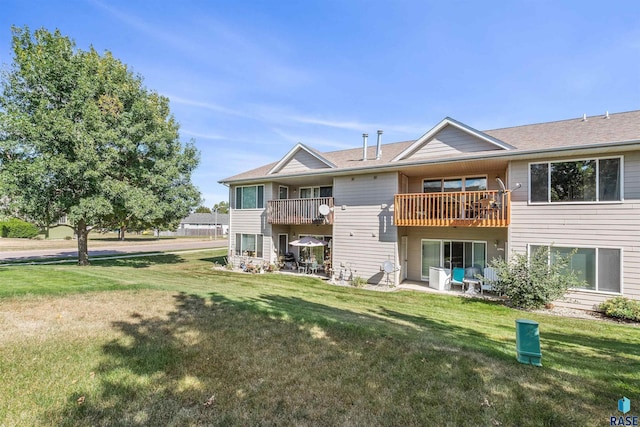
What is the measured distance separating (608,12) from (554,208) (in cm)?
680

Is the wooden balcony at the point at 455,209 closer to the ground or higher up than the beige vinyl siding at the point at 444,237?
higher up

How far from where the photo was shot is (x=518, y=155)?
1109 cm

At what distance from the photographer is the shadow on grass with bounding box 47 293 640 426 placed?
3.25 meters

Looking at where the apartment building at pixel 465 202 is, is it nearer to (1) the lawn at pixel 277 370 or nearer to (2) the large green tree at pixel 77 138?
(1) the lawn at pixel 277 370

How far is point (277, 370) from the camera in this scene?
14.0 feet

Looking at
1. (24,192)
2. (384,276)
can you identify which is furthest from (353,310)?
(24,192)

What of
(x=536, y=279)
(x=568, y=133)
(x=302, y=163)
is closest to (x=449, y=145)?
(x=568, y=133)

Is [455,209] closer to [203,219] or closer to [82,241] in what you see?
[82,241]

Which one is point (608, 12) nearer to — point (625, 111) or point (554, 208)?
point (625, 111)

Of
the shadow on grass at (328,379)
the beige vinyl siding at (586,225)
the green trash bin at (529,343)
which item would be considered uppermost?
the beige vinyl siding at (586,225)

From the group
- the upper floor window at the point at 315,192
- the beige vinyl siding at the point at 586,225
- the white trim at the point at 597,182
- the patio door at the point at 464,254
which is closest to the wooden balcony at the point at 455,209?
the beige vinyl siding at the point at 586,225

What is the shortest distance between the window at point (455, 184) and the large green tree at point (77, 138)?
1417cm

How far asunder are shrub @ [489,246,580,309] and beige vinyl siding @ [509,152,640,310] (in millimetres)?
652

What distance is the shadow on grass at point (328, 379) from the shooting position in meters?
3.25
